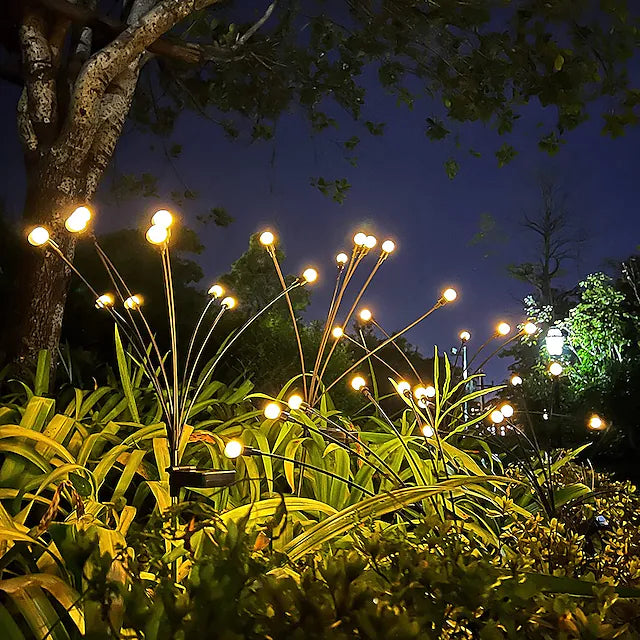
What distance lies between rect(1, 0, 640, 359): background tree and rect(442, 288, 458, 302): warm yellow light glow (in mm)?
1079

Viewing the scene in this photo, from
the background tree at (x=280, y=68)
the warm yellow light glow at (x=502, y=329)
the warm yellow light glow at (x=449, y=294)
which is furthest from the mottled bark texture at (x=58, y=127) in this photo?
the warm yellow light glow at (x=502, y=329)

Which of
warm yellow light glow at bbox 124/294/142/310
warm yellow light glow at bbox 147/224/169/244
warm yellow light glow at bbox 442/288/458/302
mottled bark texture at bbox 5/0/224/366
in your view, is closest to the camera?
warm yellow light glow at bbox 147/224/169/244

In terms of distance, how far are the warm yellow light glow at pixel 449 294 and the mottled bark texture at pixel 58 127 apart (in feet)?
5.04

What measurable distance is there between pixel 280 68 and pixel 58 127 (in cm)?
167

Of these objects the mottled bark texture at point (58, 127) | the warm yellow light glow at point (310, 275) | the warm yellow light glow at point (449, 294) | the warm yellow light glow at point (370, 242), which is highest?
the mottled bark texture at point (58, 127)

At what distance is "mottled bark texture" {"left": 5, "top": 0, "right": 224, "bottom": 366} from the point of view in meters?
2.45

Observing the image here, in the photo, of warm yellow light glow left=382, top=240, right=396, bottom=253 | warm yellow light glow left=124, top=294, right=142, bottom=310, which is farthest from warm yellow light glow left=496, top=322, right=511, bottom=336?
warm yellow light glow left=124, top=294, right=142, bottom=310

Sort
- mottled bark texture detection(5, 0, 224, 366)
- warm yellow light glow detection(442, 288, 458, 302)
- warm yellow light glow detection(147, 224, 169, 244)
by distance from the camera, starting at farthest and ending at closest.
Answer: mottled bark texture detection(5, 0, 224, 366) → warm yellow light glow detection(442, 288, 458, 302) → warm yellow light glow detection(147, 224, 169, 244)

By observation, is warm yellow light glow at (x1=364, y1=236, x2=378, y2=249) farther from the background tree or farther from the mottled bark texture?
the mottled bark texture

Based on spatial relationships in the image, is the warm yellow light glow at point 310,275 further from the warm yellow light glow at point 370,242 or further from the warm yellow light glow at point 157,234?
the warm yellow light glow at point 157,234

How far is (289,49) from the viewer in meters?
3.71

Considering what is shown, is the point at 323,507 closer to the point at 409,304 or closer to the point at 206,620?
the point at 206,620

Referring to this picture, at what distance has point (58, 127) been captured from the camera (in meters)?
2.67

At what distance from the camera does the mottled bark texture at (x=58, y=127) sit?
2445mm
